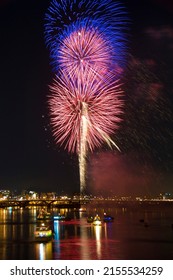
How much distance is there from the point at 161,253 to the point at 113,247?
9.09 feet

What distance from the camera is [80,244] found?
1914cm

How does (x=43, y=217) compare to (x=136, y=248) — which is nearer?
(x=136, y=248)

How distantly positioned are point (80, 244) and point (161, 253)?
434 cm

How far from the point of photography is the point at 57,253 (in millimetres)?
16031
